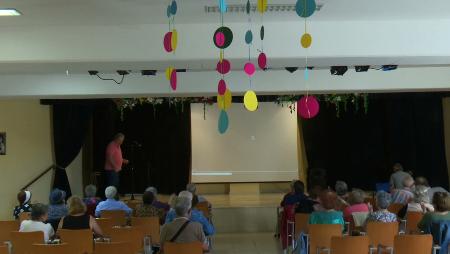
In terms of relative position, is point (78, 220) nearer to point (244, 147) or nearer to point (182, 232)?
point (182, 232)

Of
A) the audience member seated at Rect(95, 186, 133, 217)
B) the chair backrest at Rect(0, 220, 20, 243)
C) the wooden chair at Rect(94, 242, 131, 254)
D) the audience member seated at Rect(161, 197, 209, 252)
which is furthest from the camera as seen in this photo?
the audience member seated at Rect(95, 186, 133, 217)

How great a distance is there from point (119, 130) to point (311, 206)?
8.49 metres

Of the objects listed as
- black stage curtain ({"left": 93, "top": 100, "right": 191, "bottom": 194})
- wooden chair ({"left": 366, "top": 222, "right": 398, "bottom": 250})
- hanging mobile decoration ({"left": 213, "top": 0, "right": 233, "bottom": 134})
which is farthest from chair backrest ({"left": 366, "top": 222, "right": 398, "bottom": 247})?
black stage curtain ({"left": 93, "top": 100, "right": 191, "bottom": 194})

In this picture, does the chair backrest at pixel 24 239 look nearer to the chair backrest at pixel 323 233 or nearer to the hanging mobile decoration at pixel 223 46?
the hanging mobile decoration at pixel 223 46

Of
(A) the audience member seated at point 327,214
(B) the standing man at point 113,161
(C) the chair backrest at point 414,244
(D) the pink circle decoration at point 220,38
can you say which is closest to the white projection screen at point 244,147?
(B) the standing man at point 113,161

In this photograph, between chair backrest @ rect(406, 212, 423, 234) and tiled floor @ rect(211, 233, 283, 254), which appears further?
tiled floor @ rect(211, 233, 283, 254)

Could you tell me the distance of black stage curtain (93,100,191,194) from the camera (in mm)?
15586

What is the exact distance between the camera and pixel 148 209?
25.7 ft

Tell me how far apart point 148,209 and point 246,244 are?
2.88m

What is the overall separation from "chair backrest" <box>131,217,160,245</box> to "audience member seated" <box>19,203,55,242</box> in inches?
43.1

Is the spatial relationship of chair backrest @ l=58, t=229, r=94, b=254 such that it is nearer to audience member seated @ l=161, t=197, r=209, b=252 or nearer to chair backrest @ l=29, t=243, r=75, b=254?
chair backrest @ l=29, t=243, r=75, b=254

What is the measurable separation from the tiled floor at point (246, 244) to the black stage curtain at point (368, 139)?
15.8 ft

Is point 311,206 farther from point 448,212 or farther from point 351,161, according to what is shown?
point 351,161

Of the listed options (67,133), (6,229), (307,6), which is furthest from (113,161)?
(307,6)
